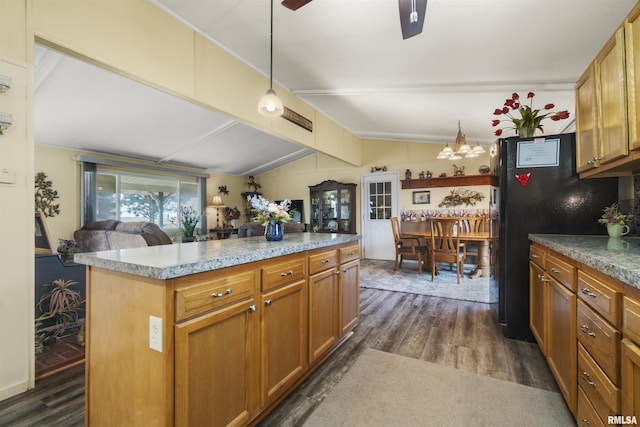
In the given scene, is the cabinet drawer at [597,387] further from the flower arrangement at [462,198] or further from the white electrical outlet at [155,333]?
the flower arrangement at [462,198]

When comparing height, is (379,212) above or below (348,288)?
above

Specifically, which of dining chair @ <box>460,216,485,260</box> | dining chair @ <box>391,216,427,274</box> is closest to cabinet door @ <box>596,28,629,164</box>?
dining chair @ <box>391,216,427,274</box>

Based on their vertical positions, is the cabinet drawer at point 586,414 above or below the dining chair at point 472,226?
below

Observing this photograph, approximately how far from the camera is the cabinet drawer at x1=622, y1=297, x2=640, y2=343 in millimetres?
926

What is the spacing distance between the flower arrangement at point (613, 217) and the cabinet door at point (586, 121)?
1.11ft

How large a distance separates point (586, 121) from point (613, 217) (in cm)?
69

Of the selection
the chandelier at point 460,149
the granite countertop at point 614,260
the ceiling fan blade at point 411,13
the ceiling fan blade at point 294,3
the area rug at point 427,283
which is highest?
the ceiling fan blade at point 294,3

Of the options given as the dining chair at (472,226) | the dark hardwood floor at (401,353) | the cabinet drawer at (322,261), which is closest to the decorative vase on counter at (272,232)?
the cabinet drawer at (322,261)

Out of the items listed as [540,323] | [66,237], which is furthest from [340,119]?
[66,237]

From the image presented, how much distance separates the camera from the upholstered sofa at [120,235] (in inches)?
137

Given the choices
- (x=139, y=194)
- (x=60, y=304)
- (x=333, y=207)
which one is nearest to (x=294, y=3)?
(x=60, y=304)

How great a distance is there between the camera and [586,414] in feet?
4.20

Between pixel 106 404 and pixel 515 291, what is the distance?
Answer: 293 centimetres

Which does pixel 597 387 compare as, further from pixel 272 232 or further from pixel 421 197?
pixel 421 197
